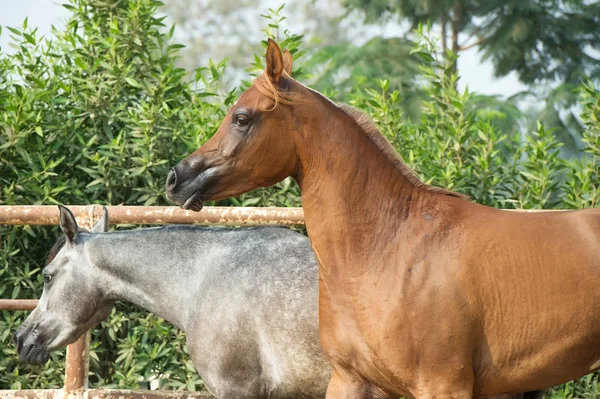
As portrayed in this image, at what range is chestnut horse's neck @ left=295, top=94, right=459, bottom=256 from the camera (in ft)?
11.3

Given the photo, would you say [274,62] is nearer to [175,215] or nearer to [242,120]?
[242,120]

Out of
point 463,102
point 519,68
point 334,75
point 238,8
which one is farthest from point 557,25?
point 238,8

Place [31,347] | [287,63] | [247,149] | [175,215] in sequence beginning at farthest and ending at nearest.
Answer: [175,215] < [31,347] < [287,63] < [247,149]

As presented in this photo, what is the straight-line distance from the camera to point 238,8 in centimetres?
3284

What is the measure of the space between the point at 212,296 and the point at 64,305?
32.0 inches

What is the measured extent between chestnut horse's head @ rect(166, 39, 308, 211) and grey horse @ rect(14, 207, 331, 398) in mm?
1028

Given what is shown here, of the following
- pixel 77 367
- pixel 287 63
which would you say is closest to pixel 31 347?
pixel 77 367

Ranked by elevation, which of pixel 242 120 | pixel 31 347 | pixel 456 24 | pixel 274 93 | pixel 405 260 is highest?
pixel 456 24

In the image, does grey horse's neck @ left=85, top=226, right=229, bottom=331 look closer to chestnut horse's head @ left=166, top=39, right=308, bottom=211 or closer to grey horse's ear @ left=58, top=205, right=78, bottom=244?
grey horse's ear @ left=58, top=205, right=78, bottom=244

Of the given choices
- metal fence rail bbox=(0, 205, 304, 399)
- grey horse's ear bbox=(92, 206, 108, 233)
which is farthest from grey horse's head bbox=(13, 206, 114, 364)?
metal fence rail bbox=(0, 205, 304, 399)

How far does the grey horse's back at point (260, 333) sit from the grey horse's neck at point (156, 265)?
140 millimetres

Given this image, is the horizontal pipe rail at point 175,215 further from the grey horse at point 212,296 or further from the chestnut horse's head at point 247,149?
the chestnut horse's head at point 247,149

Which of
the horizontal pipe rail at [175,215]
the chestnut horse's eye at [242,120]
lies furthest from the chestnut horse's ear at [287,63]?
the horizontal pipe rail at [175,215]

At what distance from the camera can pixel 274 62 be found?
11.1 ft
